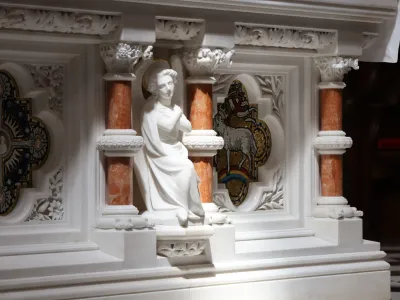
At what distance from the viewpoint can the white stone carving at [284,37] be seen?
7.50 metres

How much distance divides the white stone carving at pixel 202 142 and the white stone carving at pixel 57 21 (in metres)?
0.96

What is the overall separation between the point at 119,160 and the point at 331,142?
6.00ft

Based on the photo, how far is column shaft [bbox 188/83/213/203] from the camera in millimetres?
7391

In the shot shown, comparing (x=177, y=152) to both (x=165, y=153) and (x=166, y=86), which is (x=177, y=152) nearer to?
(x=165, y=153)

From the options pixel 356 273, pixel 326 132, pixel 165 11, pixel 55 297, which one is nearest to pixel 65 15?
pixel 165 11

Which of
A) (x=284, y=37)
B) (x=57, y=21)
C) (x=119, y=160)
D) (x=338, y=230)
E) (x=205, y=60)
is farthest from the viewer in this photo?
(x=338, y=230)

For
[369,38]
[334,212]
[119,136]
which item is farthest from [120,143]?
[369,38]

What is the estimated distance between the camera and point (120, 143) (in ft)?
22.4

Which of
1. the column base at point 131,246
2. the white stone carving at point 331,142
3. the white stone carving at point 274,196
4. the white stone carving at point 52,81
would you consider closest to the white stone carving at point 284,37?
the white stone carving at point 331,142

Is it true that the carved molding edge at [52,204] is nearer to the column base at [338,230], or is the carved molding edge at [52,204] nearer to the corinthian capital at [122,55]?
the corinthian capital at [122,55]

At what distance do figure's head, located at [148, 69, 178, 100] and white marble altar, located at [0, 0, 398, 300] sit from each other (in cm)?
1

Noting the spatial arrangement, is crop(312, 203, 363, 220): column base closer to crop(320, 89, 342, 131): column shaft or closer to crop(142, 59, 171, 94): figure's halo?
crop(320, 89, 342, 131): column shaft

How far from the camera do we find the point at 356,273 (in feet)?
26.2

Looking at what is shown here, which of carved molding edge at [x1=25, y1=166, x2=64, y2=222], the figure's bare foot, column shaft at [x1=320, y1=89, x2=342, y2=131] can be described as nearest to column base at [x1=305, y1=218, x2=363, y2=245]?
column shaft at [x1=320, y1=89, x2=342, y2=131]
